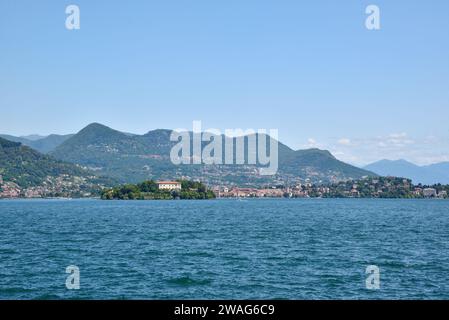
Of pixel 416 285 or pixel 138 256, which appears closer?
pixel 416 285

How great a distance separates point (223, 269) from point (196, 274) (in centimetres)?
268

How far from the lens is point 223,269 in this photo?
131ft

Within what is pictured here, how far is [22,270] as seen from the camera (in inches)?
1586

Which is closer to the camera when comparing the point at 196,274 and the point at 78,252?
the point at 196,274

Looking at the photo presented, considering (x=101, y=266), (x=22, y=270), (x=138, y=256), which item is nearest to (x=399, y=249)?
(x=138, y=256)

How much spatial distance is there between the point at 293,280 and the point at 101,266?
14544 millimetres

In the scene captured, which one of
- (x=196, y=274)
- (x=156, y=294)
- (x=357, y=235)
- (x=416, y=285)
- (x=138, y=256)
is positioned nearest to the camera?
(x=156, y=294)
